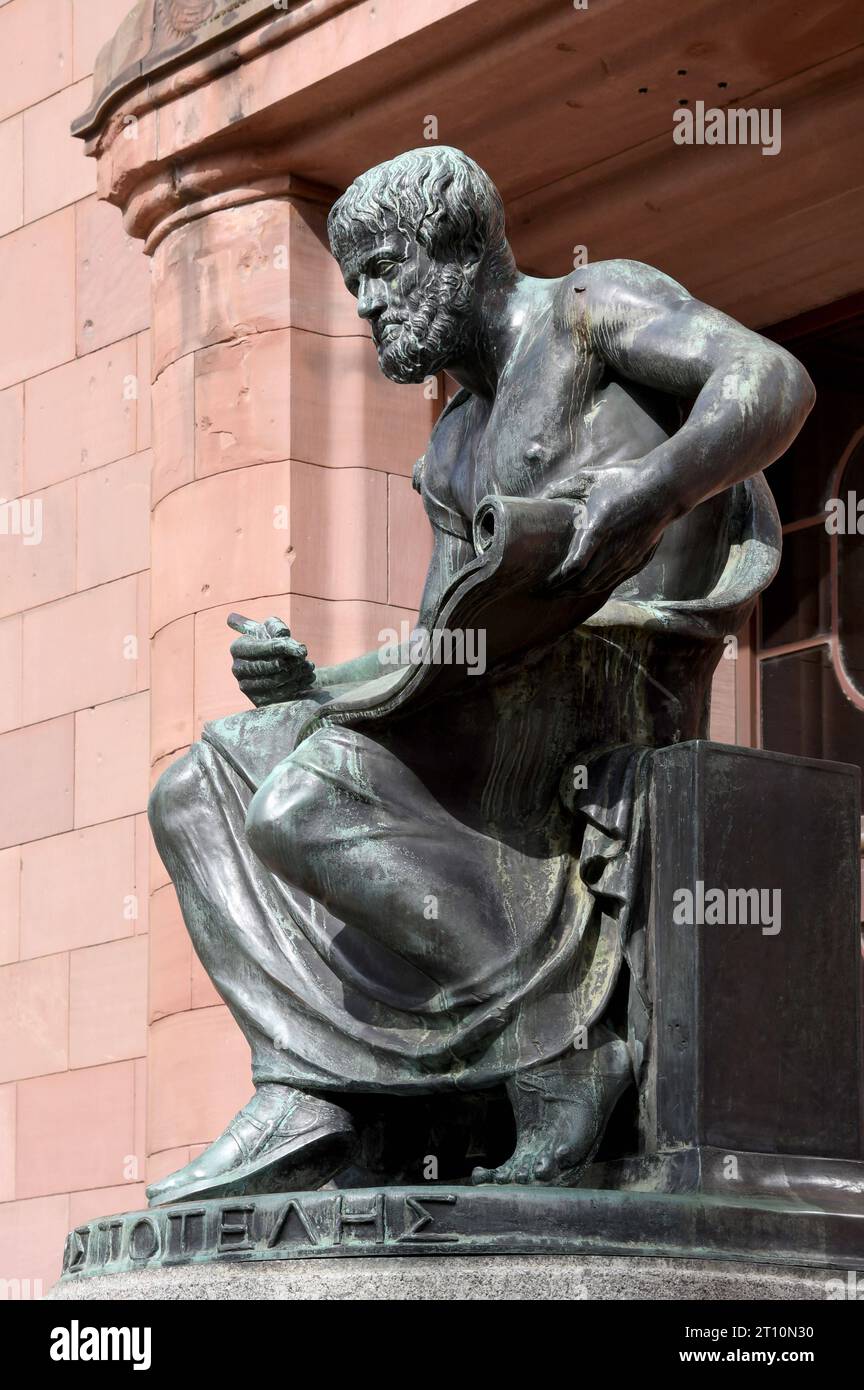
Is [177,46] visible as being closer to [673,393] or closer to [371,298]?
[371,298]

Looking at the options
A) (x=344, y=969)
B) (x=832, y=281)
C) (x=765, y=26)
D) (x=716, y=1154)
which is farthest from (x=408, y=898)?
(x=832, y=281)

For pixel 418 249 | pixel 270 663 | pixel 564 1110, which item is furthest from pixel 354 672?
pixel 564 1110

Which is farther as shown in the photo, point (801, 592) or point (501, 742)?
point (801, 592)

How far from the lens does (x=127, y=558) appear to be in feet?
31.7

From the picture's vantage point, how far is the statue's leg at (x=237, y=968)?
5.22m

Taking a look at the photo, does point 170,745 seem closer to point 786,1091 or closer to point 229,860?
point 229,860

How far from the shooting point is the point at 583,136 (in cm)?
832

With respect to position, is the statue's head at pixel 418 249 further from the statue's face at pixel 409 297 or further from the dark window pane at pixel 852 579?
the dark window pane at pixel 852 579

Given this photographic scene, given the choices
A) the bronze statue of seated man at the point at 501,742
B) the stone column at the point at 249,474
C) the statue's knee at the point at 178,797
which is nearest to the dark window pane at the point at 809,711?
the stone column at the point at 249,474

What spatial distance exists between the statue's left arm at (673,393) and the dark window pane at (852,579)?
3.50m

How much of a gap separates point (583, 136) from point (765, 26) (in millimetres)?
809

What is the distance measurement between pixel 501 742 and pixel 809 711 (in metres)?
3.78

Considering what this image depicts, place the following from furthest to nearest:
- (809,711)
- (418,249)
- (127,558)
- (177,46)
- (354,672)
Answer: (127,558), (809,711), (177,46), (354,672), (418,249)

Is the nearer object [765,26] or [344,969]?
[344,969]
